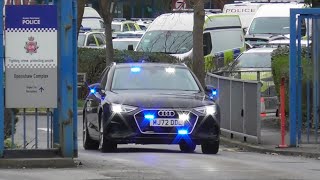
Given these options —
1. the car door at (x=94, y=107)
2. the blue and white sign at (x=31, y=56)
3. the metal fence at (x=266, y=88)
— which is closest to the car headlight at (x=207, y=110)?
the car door at (x=94, y=107)

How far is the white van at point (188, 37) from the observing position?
33156 mm

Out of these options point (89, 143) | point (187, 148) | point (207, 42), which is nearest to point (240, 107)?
point (187, 148)

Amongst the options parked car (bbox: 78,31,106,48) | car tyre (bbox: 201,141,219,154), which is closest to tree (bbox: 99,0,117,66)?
parked car (bbox: 78,31,106,48)

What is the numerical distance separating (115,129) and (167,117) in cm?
87

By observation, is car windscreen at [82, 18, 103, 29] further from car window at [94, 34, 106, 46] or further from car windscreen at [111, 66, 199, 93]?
car windscreen at [111, 66, 199, 93]

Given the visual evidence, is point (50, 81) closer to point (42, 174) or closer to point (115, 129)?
point (42, 174)

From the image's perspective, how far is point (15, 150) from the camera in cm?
1401

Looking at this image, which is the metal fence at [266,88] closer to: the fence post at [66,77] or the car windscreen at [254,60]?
the car windscreen at [254,60]

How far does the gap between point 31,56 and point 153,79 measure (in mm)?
4646

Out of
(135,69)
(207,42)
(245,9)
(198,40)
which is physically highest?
(245,9)

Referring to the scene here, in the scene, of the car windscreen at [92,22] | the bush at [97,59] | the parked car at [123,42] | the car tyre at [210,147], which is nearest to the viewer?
the car tyre at [210,147]

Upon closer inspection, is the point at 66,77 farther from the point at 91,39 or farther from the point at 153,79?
the point at 91,39

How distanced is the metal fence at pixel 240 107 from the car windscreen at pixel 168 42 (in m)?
10.2

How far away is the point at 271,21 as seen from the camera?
39.5m
